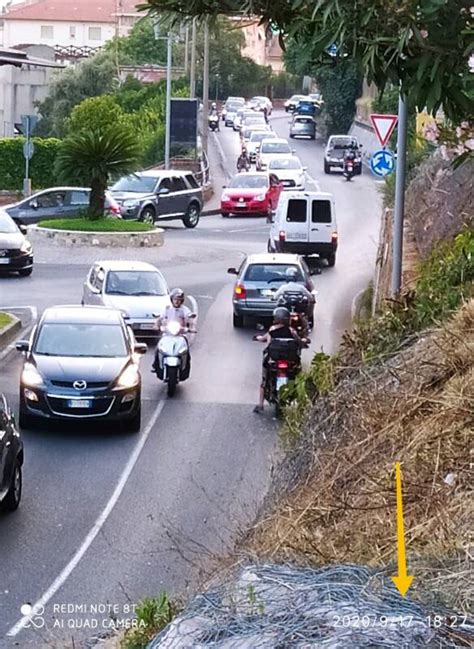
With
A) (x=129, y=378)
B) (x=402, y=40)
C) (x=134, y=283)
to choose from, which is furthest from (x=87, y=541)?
(x=134, y=283)

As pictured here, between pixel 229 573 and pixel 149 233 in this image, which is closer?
pixel 229 573

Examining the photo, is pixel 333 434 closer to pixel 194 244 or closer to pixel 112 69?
pixel 194 244

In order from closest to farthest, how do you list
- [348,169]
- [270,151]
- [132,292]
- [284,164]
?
1. [132,292]
2. [284,164]
3. [270,151]
4. [348,169]

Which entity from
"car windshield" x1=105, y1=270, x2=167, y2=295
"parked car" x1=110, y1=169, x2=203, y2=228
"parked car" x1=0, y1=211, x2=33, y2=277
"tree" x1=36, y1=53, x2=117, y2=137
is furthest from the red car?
"tree" x1=36, y1=53, x2=117, y2=137

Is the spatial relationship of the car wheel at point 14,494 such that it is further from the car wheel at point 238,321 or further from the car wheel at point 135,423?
the car wheel at point 238,321

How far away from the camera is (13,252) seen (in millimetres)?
31516

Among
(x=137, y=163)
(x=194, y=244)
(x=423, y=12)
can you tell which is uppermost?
(x=423, y=12)

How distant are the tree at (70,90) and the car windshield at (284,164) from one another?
56.5 feet

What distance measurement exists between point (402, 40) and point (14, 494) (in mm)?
7086

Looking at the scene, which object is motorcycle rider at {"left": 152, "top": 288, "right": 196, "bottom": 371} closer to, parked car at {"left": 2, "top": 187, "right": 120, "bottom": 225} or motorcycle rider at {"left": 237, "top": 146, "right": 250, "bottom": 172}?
parked car at {"left": 2, "top": 187, "right": 120, "bottom": 225}

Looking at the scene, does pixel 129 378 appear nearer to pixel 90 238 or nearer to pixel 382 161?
pixel 382 161

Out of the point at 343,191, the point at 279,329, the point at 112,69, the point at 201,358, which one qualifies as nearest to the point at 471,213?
the point at 279,329

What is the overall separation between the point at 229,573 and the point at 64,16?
4637 inches

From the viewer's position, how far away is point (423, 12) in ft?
25.6
